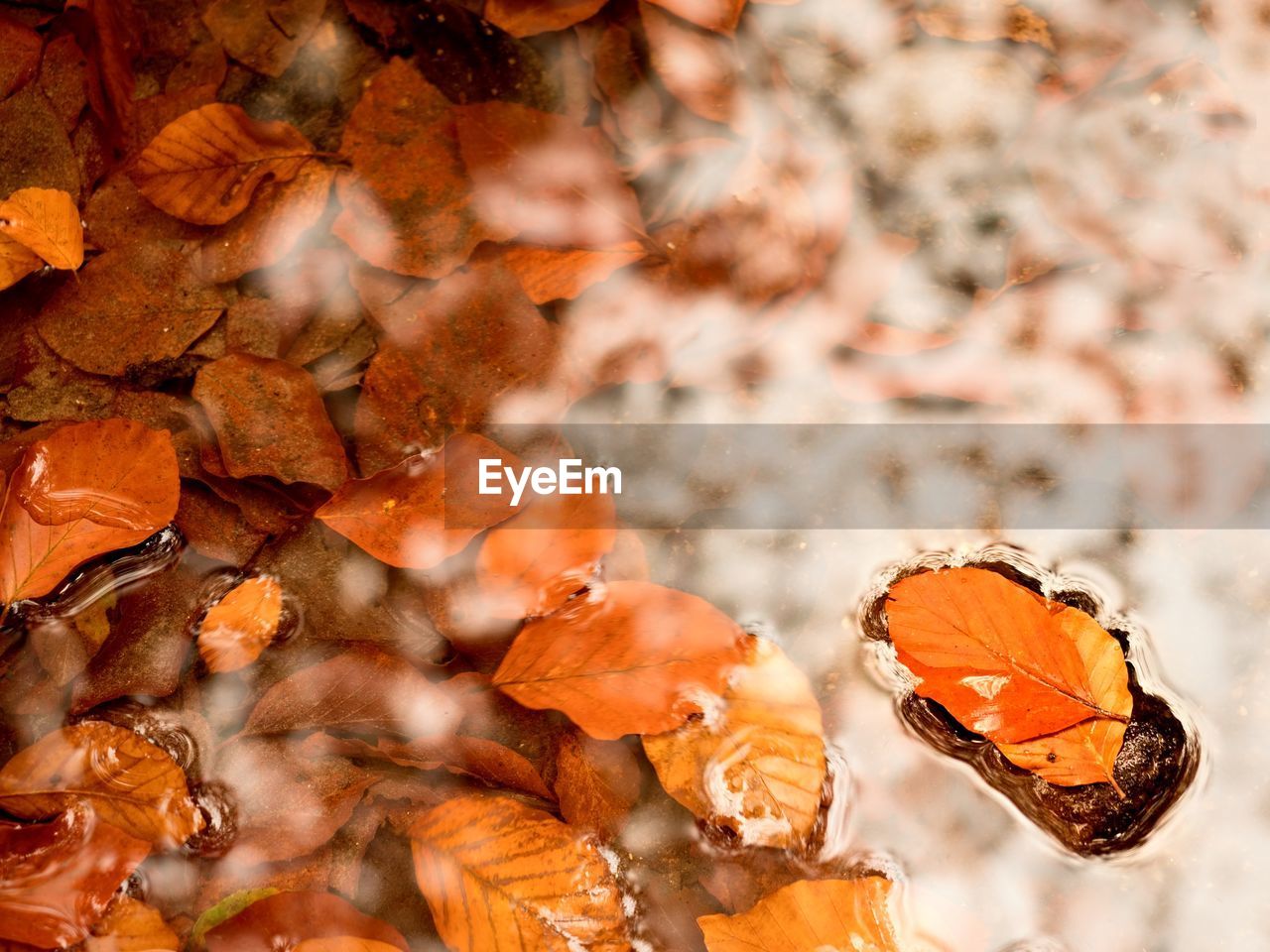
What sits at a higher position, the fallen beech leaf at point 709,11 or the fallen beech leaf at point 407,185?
the fallen beech leaf at point 709,11

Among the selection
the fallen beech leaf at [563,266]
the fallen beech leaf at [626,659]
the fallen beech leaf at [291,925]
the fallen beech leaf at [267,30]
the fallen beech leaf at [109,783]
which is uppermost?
the fallen beech leaf at [267,30]

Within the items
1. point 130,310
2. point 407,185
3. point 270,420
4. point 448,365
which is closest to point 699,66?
point 407,185

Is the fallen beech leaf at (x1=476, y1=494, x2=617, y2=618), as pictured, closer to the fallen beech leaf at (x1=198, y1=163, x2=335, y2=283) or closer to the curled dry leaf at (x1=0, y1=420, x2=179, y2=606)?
the curled dry leaf at (x1=0, y1=420, x2=179, y2=606)

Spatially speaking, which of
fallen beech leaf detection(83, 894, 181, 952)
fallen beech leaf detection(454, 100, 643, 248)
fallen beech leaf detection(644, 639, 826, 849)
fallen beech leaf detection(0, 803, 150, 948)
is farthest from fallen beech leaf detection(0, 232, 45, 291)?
fallen beech leaf detection(644, 639, 826, 849)

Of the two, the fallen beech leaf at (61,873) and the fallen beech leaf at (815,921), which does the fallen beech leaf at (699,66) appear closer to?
the fallen beech leaf at (815,921)

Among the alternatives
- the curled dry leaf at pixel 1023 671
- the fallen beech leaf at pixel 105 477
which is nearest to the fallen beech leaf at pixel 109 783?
the fallen beech leaf at pixel 105 477

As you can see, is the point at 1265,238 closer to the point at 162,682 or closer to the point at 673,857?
the point at 673,857

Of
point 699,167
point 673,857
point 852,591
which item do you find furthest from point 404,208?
point 673,857
